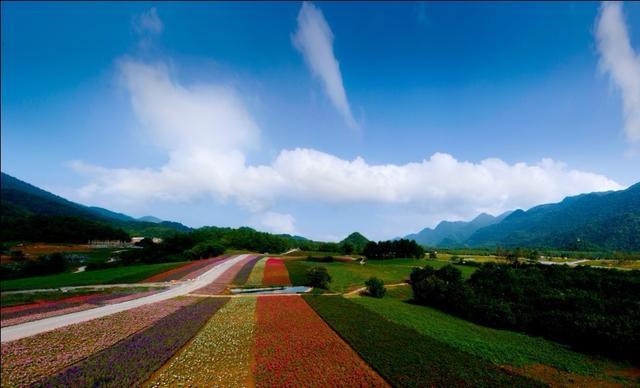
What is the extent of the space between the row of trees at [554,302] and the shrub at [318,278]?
42.1 feet

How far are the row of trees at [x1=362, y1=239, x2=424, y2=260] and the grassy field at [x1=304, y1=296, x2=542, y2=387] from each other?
69.3 m

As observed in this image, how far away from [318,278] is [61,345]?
28991 millimetres

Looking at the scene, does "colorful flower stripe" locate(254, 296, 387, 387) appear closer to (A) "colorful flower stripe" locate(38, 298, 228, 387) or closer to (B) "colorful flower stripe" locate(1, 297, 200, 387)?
(A) "colorful flower stripe" locate(38, 298, 228, 387)

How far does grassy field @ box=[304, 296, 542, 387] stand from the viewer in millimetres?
12617

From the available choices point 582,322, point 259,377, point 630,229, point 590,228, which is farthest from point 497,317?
point 590,228

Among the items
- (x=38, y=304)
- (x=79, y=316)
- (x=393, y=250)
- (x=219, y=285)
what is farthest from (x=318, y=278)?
(x=393, y=250)

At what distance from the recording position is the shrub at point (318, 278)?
40.0 meters

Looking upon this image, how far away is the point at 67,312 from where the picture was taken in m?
22.6

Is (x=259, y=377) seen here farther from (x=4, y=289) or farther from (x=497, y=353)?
(x=4, y=289)

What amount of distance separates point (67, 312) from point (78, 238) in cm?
10794

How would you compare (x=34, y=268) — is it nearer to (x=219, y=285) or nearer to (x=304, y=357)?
(x=219, y=285)

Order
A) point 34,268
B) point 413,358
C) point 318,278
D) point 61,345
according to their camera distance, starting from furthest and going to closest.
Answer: point 34,268 < point 318,278 < point 61,345 < point 413,358

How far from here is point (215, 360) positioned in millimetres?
14297

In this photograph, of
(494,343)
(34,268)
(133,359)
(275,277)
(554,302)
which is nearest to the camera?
(133,359)
